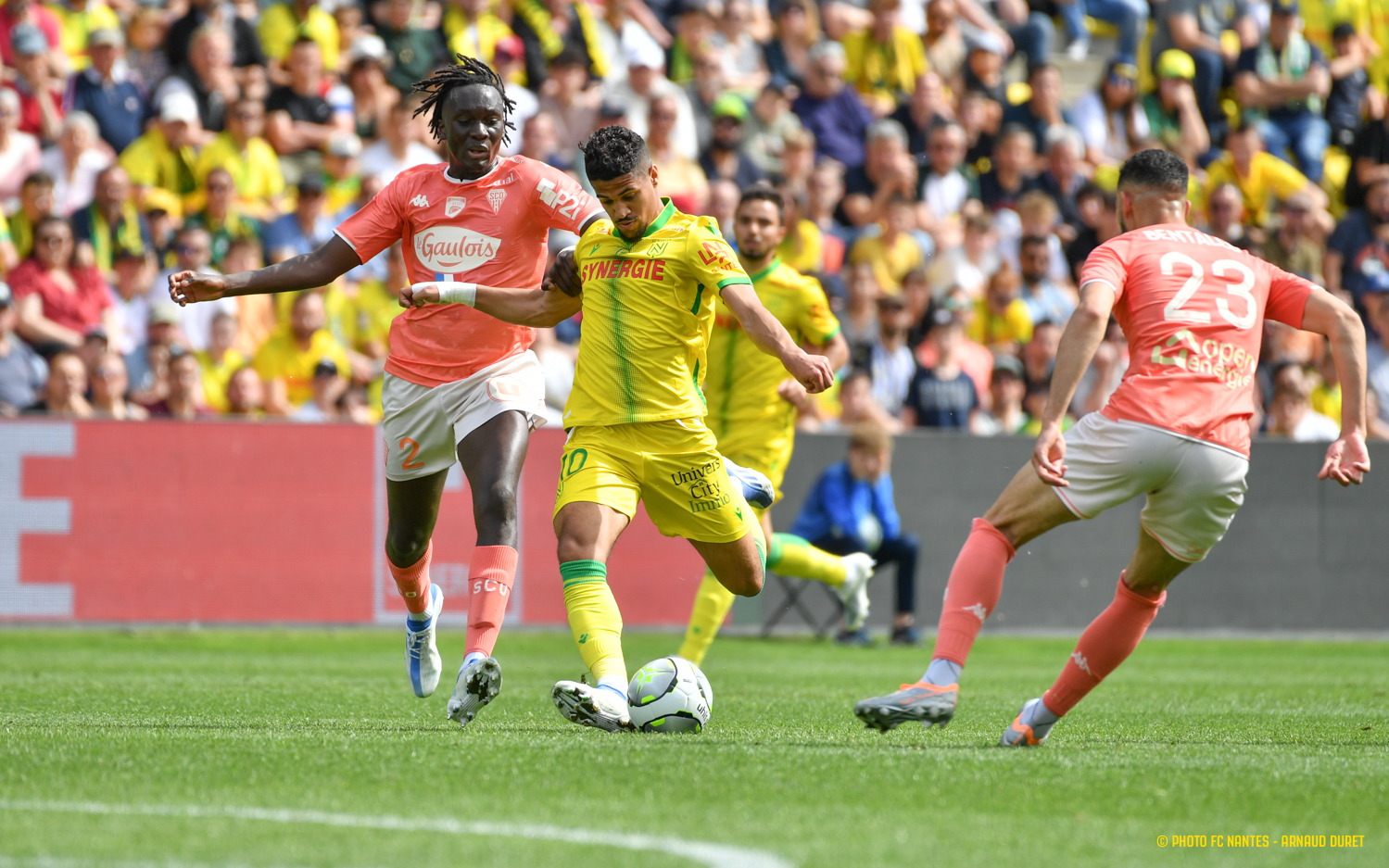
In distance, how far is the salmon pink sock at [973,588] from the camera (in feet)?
18.7

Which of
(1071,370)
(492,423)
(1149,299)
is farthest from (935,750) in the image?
(492,423)

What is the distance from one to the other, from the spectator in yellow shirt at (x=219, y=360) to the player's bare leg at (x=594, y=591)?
7.97 metres

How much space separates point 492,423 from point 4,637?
22.4 feet

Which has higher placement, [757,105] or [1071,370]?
[757,105]

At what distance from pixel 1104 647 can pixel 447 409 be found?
2.98m

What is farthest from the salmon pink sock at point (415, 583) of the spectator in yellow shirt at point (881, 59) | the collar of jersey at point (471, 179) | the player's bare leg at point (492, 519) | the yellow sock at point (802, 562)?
the spectator in yellow shirt at point (881, 59)

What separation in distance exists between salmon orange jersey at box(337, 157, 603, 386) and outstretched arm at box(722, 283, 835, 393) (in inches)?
46.7

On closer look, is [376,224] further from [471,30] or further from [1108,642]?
[471,30]

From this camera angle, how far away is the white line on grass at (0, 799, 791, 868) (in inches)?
A: 149

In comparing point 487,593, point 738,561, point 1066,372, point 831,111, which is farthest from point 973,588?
point 831,111

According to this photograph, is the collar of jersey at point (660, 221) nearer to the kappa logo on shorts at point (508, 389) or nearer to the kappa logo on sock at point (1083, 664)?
the kappa logo on shorts at point (508, 389)

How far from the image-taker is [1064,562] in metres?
13.8

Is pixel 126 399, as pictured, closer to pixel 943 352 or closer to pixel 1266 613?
pixel 943 352

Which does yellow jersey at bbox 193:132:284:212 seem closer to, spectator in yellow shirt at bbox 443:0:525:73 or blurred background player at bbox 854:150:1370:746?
spectator in yellow shirt at bbox 443:0:525:73
